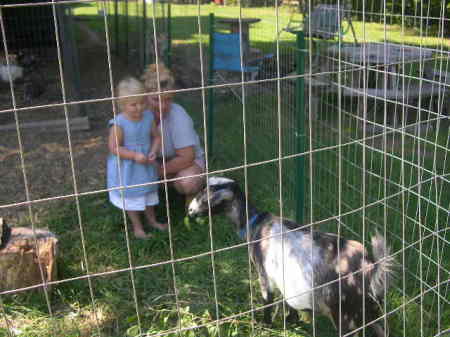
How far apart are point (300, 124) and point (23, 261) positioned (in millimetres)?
2036

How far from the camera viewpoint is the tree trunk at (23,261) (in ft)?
10.3

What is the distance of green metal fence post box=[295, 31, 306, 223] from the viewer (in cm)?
349

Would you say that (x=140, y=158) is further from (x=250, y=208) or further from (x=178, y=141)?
(x=250, y=208)

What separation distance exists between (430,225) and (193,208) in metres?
1.75

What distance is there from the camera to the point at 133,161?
153 inches

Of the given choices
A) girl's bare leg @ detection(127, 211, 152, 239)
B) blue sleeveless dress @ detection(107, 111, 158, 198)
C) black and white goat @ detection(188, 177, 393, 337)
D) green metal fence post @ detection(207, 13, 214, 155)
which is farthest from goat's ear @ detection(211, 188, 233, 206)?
green metal fence post @ detection(207, 13, 214, 155)

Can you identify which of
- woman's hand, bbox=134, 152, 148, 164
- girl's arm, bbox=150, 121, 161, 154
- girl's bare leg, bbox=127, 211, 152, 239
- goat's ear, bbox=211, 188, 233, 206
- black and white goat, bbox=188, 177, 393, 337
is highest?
girl's arm, bbox=150, 121, 161, 154

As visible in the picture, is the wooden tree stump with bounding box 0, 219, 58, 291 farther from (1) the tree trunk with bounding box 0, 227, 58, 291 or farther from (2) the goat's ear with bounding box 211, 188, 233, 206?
(2) the goat's ear with bounding box 211, 188, 233, 206

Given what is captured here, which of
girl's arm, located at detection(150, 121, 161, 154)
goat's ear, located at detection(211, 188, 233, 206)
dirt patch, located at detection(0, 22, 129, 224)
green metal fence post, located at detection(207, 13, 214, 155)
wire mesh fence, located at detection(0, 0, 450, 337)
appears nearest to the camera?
wire mesh fence, located at detection(0, 0, 450, 337)

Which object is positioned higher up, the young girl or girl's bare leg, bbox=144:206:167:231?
the young girl

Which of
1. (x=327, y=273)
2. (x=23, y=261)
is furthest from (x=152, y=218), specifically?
(x=327, y=273)

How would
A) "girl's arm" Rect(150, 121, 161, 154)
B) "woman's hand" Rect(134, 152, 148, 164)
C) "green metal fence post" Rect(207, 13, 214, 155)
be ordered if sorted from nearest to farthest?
"woman's hand" Rect(134, 152, 148, 164) → "girl's arm" Rect(150, 121, 161, 154) → "green metal fence post" Rect(207, 13, 214, 155)

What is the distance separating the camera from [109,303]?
3113 millimetres

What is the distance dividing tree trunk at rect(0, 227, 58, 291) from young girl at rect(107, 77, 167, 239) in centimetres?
70
